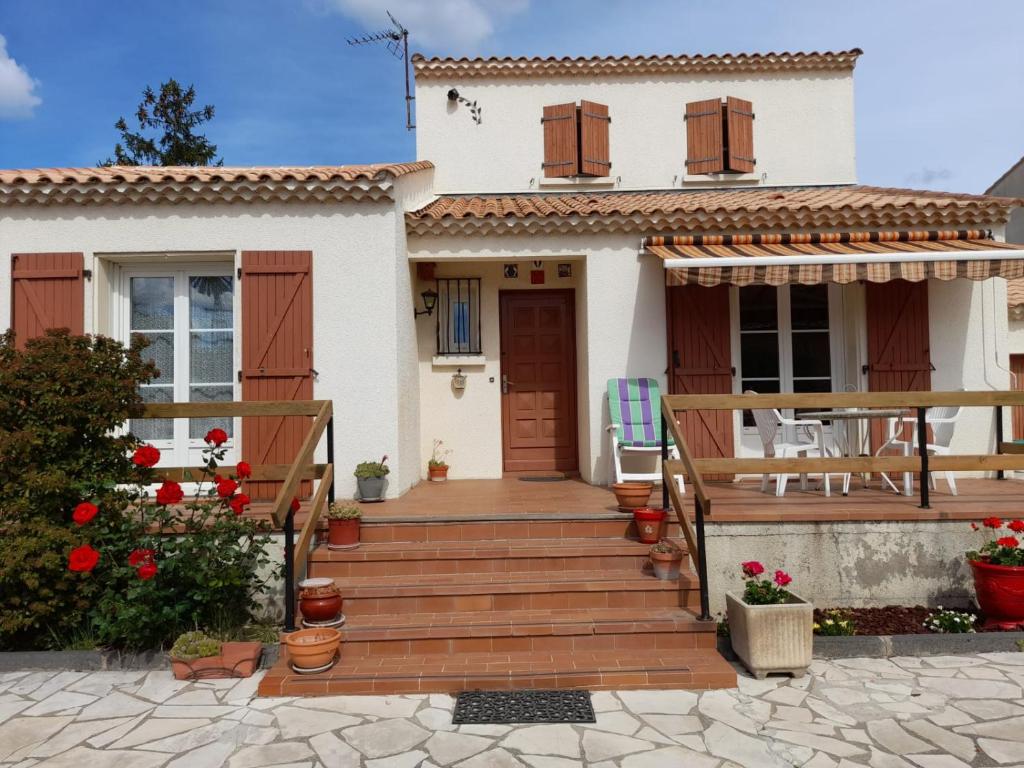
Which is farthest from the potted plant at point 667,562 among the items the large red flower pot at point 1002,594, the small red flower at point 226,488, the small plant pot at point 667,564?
the small red flower at point 226,488

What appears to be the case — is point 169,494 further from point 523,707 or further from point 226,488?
point 523,707

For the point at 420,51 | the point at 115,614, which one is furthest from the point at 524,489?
the point at 420,51

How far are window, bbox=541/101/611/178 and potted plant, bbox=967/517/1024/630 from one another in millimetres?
8882

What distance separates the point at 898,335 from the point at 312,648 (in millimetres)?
8487

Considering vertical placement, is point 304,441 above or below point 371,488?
above

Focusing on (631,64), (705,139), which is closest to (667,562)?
(705,139)

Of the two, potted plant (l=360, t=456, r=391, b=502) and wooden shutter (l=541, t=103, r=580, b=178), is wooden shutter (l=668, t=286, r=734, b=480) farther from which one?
wooden shutter (l=541, t=103, r=580, b=178)

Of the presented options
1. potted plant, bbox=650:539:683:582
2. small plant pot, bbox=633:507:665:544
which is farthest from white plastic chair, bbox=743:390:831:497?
potted plant, bbox=650:539:683:582

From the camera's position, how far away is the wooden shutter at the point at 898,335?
30.6ft

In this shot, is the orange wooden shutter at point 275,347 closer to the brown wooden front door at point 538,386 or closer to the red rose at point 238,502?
the red rose at point 238,502

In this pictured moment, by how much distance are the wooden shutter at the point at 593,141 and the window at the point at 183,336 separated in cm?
700

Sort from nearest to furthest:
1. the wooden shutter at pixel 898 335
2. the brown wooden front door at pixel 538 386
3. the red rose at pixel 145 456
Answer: the red rose at pixel 145 456 → the wooden shutter at pixel 898 335 → the brown wooden front door at pixel 538 386

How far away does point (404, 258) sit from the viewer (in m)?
8.90

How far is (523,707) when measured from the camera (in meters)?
4.62
